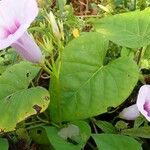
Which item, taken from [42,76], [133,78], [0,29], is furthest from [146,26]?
[0,29]

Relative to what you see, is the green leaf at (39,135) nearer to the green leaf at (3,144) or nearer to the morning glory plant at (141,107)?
the green leaf at (3,144)

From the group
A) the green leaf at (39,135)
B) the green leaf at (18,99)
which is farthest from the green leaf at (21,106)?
the green leaf at (39,135)

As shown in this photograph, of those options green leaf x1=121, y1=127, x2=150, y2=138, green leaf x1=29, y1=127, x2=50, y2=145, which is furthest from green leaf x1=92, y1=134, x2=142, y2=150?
green leaf x1=29, y1=127, x2=50, y2=145

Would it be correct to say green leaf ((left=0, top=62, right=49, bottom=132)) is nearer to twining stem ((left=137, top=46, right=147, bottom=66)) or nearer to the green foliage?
the green foliage

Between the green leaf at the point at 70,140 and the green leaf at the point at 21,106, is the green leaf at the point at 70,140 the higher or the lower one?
the lower one

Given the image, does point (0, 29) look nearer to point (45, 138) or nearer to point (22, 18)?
point (22, 18)
